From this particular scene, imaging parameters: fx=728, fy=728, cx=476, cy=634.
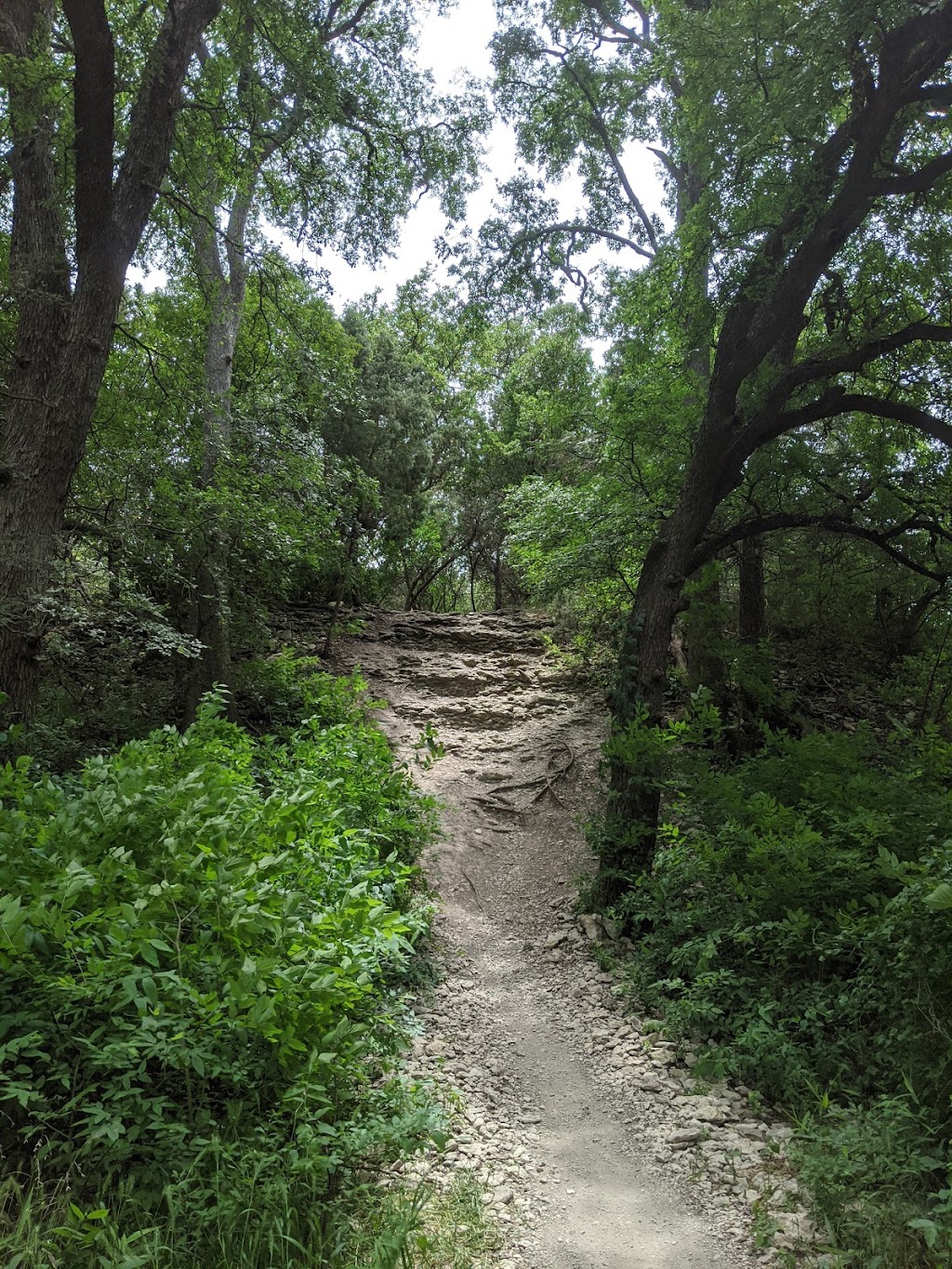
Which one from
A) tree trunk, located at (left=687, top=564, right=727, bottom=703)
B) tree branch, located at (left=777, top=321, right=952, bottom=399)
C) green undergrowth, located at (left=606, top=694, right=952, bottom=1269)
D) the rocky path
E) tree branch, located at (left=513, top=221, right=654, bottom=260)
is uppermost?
tree branch, located at (left=513, top=221, right=654, bottom=260)

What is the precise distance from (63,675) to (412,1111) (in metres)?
6.85

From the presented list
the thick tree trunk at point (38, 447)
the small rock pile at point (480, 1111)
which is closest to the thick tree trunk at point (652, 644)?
the small rock pile at point (480, 1111)

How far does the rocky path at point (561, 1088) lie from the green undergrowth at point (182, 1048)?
0.67 metres

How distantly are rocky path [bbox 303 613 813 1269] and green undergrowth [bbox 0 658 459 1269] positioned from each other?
67cm

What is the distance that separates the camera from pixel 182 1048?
249 centimetres

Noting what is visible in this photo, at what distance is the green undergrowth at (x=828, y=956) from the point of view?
3008 mm

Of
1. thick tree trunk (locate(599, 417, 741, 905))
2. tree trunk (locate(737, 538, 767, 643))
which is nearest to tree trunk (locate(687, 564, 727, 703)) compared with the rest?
thick tree trunk (locate(599, 417, 741, 905))

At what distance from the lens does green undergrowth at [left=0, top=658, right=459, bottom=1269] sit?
2371 mm

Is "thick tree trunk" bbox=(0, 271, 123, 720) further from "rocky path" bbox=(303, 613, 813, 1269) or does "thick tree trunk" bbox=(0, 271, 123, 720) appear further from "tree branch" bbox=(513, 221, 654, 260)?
"tree branch" bbox=(513, 221, 654, 260)

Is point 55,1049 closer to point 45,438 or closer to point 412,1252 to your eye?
point 412,1252

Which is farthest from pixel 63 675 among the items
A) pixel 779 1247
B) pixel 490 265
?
pixel 779 1247

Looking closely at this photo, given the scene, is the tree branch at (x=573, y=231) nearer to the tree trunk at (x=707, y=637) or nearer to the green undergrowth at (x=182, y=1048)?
the tree trunk at (x=707, y=637)

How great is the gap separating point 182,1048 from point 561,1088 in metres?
2.73

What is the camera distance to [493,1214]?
309 cm
